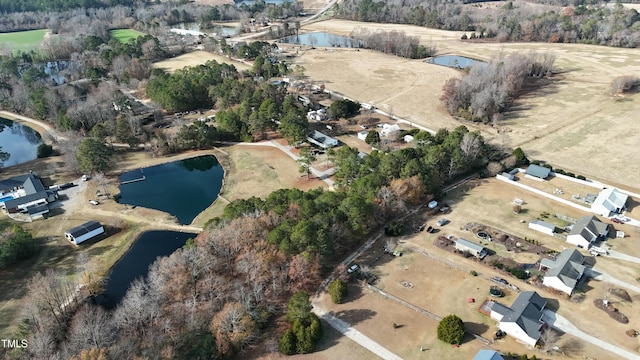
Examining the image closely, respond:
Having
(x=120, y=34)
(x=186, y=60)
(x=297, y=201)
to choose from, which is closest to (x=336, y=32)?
(x=186, y=60)

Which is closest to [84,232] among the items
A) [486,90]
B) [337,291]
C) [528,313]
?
[337,291]

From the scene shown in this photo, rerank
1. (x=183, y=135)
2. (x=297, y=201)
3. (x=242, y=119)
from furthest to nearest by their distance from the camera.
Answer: (x=242, y=119), (x=183, y=135), (x=297, y=201)

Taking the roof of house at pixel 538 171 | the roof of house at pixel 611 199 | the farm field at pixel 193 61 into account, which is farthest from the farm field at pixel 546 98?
the farm field at pixel 193 61

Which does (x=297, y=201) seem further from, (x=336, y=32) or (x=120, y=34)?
(x=120, y=34)

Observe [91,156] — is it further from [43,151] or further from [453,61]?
[453,61]

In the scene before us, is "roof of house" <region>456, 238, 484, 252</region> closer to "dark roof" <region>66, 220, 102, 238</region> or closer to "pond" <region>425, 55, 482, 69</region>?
"dark roof" <region>66, 220, 102, 238</region>

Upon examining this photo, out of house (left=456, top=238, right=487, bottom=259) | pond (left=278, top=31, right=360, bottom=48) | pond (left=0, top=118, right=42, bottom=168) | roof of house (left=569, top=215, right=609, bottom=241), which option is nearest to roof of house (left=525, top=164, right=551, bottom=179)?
roof of house (left=569, top=215, right=609, bottom=241)

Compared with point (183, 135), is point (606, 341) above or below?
below
